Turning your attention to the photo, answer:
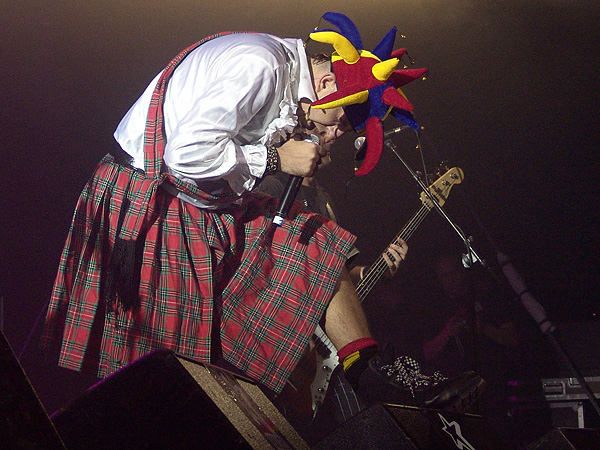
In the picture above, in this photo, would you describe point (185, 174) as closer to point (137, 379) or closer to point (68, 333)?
point (68, 333)

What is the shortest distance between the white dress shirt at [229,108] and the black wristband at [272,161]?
0.01 meters

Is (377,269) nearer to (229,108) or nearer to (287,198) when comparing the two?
(287,198)

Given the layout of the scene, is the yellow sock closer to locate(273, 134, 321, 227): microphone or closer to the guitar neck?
locate(273, 134, 321, 227): microphone

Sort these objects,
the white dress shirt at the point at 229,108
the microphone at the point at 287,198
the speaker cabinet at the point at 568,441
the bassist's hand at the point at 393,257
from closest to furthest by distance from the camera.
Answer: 1. the speaker cabinet at the point at 568,441
2. the white dress shirt at the point at 229,108
3. the microphone at the point at 287,198
4. the bassist's hand at the point at 393,257

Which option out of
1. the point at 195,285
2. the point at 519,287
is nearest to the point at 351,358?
the point at 195,285

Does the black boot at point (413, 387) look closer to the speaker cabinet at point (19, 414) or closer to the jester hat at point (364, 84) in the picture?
the jester hat at point (364, 84)

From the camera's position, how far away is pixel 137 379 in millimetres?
585

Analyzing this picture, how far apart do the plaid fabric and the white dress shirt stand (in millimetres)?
59

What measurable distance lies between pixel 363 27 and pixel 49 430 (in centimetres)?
230

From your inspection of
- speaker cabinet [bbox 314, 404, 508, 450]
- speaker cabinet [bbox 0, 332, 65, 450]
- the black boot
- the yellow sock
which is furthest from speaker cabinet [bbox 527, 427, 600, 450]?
speaker cabinet [bbox 0, 332, 65, 450]

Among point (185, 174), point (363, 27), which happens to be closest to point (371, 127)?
point (185, 174)

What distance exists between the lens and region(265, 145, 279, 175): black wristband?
4.14 ft

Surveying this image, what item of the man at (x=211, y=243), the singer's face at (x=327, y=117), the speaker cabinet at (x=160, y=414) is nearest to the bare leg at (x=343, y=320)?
the man at (x=211, y=243)

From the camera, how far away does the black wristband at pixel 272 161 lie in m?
1.26
